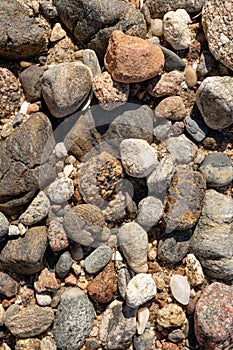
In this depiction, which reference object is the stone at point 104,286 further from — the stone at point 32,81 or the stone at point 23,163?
the stone at point 32,81

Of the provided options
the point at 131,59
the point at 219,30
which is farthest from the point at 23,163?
the point at 219,30

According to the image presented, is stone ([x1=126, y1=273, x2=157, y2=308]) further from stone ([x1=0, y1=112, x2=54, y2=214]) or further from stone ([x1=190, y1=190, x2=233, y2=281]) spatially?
stone ([x1=0, y1=112, x2=54, y2=214])

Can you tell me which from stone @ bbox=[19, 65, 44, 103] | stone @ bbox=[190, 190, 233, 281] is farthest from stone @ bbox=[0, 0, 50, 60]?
stone @ bbox=[190, 190, 233, 281]

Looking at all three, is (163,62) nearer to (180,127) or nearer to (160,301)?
(180,127)

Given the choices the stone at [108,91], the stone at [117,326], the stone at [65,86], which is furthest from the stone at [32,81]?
the stone at [117,326]

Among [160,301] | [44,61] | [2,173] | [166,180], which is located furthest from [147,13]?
[160,301]

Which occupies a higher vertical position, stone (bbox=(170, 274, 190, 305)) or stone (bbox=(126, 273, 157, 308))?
stone (bbox=(126, 273, 157, 308))
